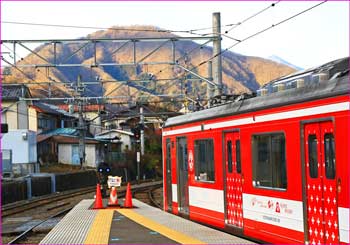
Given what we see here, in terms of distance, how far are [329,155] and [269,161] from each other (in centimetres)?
209

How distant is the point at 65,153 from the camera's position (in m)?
61.8

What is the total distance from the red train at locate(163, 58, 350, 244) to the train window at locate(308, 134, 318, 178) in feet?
0.05

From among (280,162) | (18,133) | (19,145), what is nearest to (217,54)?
(280,162)

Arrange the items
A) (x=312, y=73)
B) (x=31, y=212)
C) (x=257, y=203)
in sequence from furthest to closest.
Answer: (x=31, y=212)
(x=257, y=203)
(x=312, y=73)

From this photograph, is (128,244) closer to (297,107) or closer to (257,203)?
(257,203)

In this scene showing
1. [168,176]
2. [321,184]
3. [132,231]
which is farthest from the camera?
[168,176]

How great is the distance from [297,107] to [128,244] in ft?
11.8

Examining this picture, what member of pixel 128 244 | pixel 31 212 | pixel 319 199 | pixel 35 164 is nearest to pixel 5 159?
pixel 35 164

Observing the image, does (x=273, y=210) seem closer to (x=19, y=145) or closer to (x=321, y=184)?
(x=321, y=184)

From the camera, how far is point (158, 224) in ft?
42.3

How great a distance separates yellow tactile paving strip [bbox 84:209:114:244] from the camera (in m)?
10.5

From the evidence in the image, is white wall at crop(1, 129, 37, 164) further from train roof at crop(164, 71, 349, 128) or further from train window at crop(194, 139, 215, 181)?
train roof at crop(164, 71, 349, 128)

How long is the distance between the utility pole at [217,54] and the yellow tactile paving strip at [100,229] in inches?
220

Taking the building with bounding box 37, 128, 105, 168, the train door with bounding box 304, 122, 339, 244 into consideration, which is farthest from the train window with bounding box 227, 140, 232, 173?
the building with bounding box 37, 128, 105, 168
